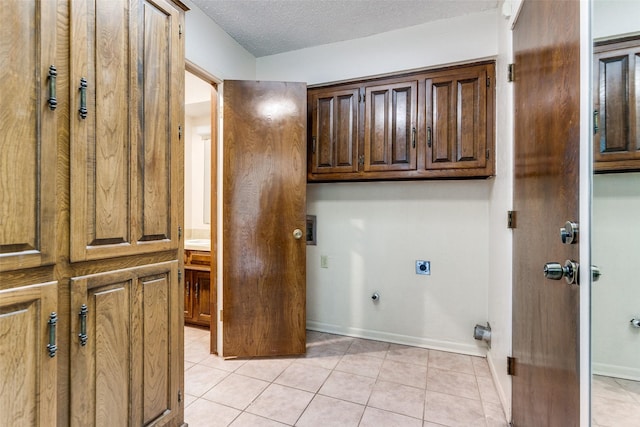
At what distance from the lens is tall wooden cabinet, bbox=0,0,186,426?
2.97 feet

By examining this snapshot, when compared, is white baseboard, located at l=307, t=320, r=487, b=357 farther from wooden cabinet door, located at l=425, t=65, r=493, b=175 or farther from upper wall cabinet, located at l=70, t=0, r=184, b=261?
upper wall cabinet, located at l=70, t=0, r=184, b=261

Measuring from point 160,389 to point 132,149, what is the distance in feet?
3.55

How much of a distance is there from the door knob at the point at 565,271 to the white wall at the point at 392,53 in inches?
69.2

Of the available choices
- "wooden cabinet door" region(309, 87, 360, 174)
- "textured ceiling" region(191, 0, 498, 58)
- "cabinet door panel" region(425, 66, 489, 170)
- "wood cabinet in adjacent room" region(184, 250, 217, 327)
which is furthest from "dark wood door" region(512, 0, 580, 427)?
"wood cabinet in adjacent room" region(184, 250, 217, 327)

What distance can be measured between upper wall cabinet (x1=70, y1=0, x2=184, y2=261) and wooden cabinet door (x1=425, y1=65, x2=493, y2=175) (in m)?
1.72

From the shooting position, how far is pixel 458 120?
7.19 ft

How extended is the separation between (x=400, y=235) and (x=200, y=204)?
2396 millimetres

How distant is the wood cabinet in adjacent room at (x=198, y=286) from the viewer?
9.73ft

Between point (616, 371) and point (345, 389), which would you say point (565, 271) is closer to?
point (616, 371)

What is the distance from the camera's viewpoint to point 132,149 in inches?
49.3

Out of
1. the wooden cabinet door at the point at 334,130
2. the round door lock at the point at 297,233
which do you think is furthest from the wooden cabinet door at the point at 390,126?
the round door lock at the point at 297,233

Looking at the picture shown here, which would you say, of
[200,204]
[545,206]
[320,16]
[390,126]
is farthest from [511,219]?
[200,204]

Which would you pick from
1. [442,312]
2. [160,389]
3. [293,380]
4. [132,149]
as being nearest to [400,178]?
[442,312]

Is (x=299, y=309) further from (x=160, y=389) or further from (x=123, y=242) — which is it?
(x=123, y=242)
